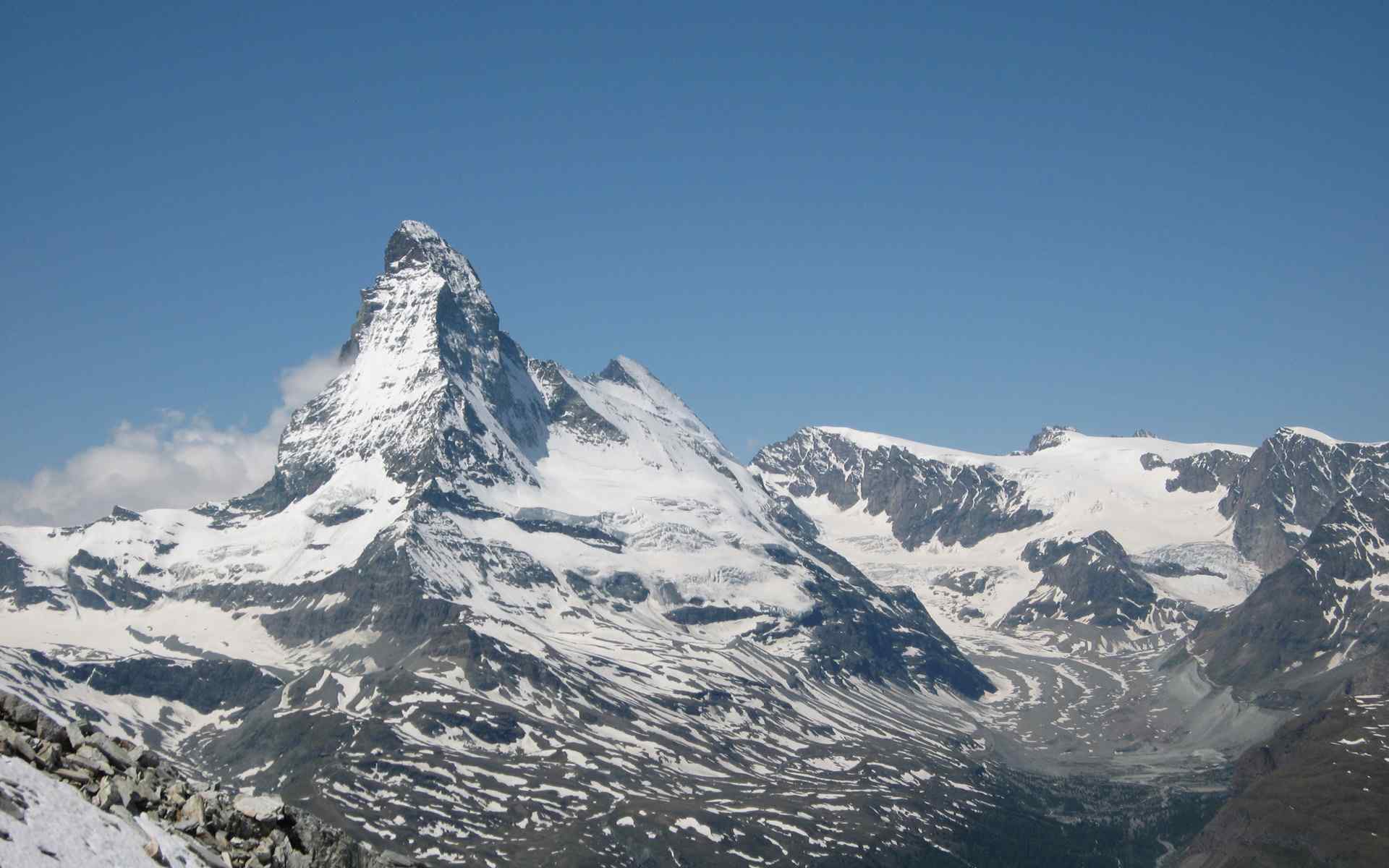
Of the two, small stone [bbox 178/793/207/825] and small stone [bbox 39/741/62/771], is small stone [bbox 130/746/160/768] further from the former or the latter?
small stone [bbox 39/741/62/771]

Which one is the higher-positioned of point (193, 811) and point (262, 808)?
point (262, 808)

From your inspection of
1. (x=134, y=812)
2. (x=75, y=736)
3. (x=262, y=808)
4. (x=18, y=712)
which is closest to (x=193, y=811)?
(x=134, y=812)

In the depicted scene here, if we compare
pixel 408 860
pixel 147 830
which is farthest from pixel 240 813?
pixel 408 860

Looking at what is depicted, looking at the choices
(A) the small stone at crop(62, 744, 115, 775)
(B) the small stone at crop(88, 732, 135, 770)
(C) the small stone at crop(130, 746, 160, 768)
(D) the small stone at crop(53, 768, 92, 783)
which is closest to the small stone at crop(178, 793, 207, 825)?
(A) the small stone at crop(62, 744, 115, 775)

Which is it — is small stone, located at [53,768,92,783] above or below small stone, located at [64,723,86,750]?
below

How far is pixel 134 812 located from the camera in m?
64.7

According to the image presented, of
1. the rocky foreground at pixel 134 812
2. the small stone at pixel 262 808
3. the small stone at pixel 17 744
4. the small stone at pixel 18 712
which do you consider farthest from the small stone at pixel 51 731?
the small stone at pixel 262 808

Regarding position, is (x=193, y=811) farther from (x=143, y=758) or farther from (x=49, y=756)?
(x=143, y=758)

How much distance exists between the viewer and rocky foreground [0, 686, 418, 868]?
191 feet

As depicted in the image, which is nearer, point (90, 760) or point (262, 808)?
point (90, 760)

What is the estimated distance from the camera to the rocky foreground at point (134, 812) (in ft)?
191

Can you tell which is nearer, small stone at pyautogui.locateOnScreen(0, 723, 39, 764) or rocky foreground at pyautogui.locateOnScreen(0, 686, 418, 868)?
rocky foreground at pyautogui.locateOnScreen(0, 686, 418, 868)

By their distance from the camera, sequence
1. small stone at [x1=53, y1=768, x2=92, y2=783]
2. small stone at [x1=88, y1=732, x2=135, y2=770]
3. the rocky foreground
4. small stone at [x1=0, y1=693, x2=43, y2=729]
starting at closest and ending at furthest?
the rocky foreground → small stone at [x1=53, y1=768, x2=92, y2=783] → small stone at [x1=0, y1=693, x2=43, y2=729] → small stone at [x1=88, y1=732, x2=135, y2=770]

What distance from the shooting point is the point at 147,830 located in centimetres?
6266
